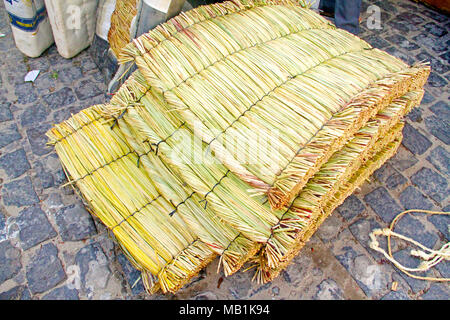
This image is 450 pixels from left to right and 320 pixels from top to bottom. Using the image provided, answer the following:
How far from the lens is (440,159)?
3.44 metres

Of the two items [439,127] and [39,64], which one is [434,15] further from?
[39,64]

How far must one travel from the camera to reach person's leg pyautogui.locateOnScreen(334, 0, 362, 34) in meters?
4.21

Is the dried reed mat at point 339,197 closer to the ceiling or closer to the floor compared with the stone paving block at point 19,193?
closer to the ceiling

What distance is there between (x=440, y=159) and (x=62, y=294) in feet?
11.4

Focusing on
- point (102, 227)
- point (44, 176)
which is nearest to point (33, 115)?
point (44, 176)

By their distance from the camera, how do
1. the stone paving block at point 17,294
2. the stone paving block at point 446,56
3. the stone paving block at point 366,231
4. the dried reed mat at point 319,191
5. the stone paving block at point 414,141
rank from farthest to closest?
the stone paving block at point 446,56
the stone paving block at point 414,141
the stone paving block at point 366,231
the stone paving block at point 17,294
the dried reed mat at point 319,191

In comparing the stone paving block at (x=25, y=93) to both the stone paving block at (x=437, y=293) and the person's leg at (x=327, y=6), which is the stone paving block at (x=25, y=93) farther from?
the stone paving block at (x=437, y=293)

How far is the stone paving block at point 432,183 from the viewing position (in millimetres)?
3195

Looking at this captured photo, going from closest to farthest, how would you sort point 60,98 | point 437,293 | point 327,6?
point 437,293, point 60,98, point 327,6

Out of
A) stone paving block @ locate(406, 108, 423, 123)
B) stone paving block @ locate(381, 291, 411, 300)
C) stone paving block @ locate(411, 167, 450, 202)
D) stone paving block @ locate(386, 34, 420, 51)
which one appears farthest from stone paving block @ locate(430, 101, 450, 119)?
stone paving block @ locate(381, 291, 411, 300)

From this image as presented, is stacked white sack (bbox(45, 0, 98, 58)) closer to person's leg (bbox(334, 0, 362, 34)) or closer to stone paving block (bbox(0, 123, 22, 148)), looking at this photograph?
stone paving block (bbox(0, 123, 22, 148))

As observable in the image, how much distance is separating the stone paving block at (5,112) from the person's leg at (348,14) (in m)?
3.74

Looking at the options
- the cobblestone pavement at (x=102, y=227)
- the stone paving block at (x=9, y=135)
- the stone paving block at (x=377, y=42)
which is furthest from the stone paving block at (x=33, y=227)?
the stone paving block at (x=377, y=42)
